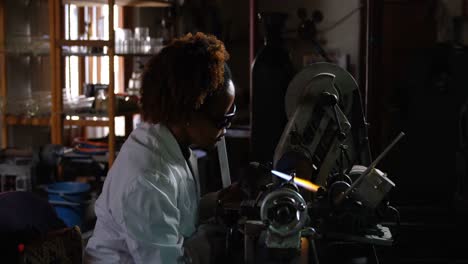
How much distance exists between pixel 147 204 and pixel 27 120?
279 centimetres

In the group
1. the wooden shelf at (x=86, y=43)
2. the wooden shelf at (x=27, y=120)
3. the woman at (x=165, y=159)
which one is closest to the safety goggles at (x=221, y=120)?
the woman at (x=165, y=159)

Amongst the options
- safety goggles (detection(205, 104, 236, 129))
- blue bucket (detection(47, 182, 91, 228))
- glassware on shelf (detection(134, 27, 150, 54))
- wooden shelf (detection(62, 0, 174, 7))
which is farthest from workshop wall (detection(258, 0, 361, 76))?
safety goggles (detection(205, 104, 236, 129))

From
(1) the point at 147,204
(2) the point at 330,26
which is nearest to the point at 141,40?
(2) the point at 330,26

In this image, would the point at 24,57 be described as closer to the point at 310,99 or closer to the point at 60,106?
the point at 60,106

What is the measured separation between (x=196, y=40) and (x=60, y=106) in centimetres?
253

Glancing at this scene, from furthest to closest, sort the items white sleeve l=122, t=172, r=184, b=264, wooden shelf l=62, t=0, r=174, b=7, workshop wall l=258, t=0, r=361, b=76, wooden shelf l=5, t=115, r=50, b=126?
workshop wall l=258, t=0, r=361, b=76, wooden shelf l=62, t=0, r=174, b=7, wooden shelf l=5, t=115, r=50, b=126, white sleeve l=122, t=172, r=184, b=264

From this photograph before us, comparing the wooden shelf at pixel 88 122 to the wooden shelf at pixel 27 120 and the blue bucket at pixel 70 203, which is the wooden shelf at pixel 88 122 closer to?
the wooden shelf at pixel 27 120

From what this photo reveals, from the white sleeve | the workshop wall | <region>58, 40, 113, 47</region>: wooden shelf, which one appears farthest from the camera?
the workshop wall

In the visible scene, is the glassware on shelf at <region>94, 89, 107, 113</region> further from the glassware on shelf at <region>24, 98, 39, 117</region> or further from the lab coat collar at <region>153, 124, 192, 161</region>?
the lab coat collar at <region>153, 124, 192, 161</region>

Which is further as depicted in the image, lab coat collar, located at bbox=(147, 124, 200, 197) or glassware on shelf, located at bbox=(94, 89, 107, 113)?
glassware on shelf, located at bbox=(94, 89, 107, 113)

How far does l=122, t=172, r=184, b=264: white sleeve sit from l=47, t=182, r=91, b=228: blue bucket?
2181 millimetres

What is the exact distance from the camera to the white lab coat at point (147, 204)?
4.33 feet

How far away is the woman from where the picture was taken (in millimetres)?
1326

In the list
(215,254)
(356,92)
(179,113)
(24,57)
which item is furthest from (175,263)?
(24,57)
